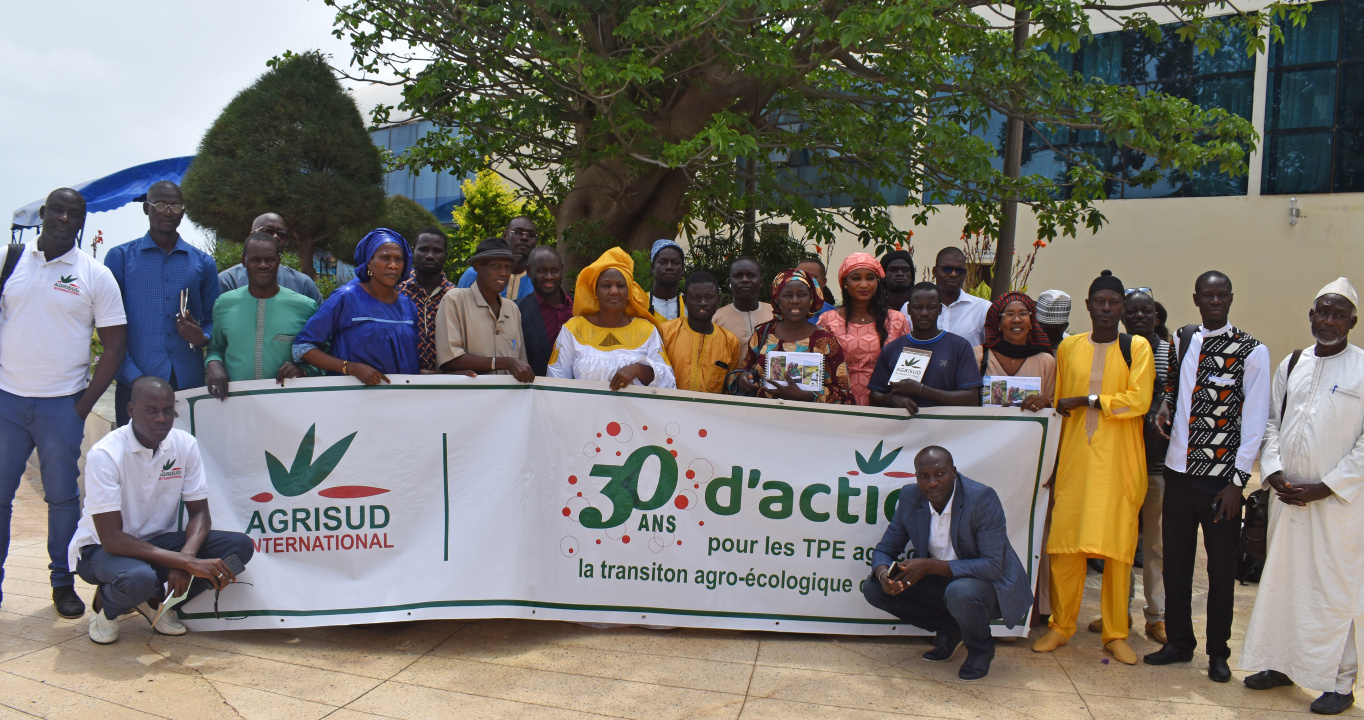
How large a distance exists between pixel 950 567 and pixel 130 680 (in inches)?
139

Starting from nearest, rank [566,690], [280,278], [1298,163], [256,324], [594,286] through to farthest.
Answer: [566,690], [256,324], [594,286], [280,278], [1298,163]

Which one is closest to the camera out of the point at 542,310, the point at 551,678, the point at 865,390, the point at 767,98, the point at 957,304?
the point at 551,678

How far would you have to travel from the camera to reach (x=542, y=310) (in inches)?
212

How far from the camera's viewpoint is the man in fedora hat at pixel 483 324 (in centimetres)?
469

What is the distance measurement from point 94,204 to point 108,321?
12.7m

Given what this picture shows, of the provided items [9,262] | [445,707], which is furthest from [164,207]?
[445,707]

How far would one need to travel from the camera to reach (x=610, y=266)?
480 centimetres

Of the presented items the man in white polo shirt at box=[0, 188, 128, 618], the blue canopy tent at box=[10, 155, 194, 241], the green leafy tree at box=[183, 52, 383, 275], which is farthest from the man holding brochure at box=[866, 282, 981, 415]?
the blue canopy tent at box=[10, 155, 194, 241]

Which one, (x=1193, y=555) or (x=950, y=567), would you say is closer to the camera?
(x=950, y=567)

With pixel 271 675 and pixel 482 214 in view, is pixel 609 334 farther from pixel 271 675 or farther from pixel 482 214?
pixel 482 214

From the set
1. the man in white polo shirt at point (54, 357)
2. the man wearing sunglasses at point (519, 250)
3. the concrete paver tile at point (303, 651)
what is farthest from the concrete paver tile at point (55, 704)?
the man wearing sunglasses at point (519, 250)

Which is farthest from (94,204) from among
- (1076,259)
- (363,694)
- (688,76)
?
(1076,259)

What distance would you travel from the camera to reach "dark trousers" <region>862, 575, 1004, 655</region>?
4242 millimetres

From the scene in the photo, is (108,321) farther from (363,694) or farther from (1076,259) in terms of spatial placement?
(1076,259)
